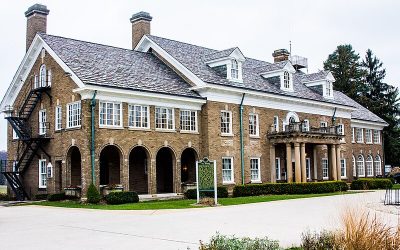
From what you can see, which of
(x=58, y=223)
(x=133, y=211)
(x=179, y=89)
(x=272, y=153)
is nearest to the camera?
(x=58, y=223)

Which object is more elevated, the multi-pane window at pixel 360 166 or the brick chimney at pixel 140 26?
the brick chimney at pixel 140 26

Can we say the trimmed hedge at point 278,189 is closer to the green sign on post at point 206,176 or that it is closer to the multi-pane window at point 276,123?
the multi-pane window at point 276,123

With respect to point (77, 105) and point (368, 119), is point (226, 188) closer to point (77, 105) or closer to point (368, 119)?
point (77, 105)

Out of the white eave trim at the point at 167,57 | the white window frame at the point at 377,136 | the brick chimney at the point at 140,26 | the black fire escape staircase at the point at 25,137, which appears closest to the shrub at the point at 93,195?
the black fire escape staircase at the point at 25,137

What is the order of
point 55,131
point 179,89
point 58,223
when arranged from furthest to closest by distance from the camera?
1. point 179,89
2. point 55,131
3. point 58,223

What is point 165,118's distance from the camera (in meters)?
31.2

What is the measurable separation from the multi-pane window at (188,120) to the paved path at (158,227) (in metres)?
11.9

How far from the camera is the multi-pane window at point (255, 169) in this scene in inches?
1420

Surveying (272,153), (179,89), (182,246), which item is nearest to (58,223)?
(182,246)

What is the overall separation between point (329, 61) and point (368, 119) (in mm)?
22321

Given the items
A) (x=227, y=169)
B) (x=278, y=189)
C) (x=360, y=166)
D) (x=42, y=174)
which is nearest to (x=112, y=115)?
(x=42, y=174)

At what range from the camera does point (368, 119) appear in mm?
52781

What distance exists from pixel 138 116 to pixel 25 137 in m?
7.96

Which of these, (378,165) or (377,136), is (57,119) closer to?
(378,165)
